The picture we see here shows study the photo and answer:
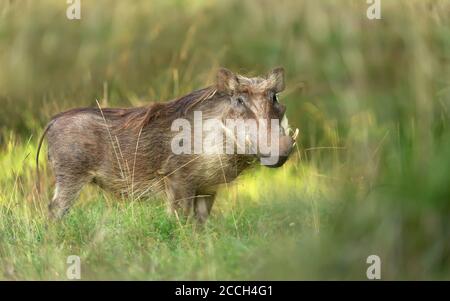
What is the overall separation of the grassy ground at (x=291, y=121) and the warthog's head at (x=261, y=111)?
0.83ft

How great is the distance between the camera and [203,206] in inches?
245

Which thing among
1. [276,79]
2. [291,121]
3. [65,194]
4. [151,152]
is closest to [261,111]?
[276,79]

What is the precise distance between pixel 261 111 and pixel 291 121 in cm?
149

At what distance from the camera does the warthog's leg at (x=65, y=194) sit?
20.9 feet

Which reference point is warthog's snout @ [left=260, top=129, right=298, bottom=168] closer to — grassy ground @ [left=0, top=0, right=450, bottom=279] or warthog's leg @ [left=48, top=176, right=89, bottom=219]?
grassy ground @ [left=0, top=0, right=450, bottom=279]

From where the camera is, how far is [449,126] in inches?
152

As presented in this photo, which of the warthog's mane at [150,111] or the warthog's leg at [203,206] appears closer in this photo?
the warthog's leg at [203,206]

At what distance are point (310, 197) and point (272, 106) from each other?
0.55 m

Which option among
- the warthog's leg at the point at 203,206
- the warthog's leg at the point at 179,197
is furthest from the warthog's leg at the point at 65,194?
the warthog's leg at the point at 203,206

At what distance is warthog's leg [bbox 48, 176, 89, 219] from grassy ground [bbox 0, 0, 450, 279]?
0.32 ft

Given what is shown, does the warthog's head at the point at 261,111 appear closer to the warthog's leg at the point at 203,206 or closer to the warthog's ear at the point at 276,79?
the warthog's ear at the point at 276,79
